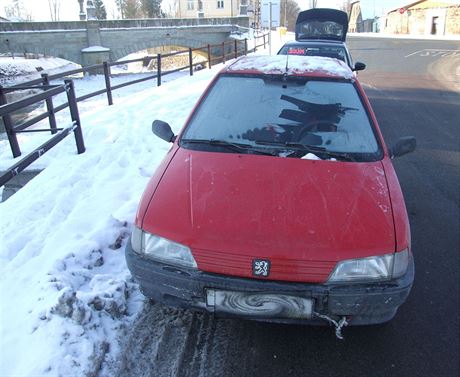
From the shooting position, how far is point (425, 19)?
5078 centimetres

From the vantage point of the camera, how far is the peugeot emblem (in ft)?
7.39

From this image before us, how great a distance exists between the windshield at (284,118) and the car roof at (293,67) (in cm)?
9

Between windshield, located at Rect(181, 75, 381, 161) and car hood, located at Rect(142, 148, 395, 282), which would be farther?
windshield, located at Rect(181, 75, 381, 161)

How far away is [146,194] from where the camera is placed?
272cm

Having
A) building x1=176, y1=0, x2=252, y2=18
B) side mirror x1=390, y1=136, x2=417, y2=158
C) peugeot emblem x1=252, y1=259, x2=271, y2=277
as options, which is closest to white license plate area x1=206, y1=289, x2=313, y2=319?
peugeot emblem x1=252, y1=259, x2=271, y2=277

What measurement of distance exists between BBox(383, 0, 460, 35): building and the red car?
5105 centimetres

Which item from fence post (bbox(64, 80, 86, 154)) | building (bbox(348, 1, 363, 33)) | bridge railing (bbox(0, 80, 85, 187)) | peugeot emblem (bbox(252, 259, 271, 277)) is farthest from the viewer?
building (bbox(348, 1, 363, 33))

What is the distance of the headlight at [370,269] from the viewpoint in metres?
2.28

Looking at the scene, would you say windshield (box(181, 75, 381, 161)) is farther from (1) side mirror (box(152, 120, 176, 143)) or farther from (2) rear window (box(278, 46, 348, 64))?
(2) rear window (box(278, 46, 348, 64))

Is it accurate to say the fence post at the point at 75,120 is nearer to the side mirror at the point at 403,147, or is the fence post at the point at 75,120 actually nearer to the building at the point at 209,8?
the side mirror at the point at 403,147

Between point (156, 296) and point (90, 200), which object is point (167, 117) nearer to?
point (90, 200)

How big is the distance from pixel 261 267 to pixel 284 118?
1.49 meters

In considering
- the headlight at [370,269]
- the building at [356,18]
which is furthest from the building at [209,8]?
the headlight at [370,269]

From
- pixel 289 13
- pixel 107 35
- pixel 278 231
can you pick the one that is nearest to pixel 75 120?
pixel 278 231
